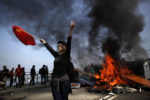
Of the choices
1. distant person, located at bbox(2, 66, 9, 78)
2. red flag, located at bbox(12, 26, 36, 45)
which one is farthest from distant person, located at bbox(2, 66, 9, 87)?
red flag, located at bbox(12, 26, 36, 45)

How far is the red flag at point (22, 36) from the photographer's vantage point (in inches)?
139

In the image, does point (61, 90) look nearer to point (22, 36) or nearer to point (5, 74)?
point (22, 36)

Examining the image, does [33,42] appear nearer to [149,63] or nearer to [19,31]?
[19,31]

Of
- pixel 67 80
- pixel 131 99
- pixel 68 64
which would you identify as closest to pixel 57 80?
pixel 67 80

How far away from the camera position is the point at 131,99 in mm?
6547

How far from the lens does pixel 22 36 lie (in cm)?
362

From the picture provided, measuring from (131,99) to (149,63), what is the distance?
1080 centimetres

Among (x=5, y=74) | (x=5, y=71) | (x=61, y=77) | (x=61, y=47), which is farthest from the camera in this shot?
(x=5, y=71)

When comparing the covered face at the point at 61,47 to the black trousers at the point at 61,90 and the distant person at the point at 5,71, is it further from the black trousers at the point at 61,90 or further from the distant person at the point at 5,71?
the distant person at the point at 5,71

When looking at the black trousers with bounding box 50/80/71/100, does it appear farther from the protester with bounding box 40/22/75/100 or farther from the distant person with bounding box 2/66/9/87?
the distant person with bounding box 2/66/9/87

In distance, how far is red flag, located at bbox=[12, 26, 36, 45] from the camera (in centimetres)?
353

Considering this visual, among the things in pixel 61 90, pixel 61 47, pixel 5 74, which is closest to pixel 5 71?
pixel 5 74

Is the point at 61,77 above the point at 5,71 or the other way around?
above

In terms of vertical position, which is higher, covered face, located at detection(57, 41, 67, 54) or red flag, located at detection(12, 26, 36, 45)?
red flag, located at detection(12, 26, 36, 45)
